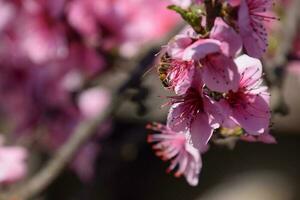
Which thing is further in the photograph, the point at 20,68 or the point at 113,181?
the point at 113,181

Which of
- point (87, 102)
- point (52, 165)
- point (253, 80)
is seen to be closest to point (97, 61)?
point (87, 102)

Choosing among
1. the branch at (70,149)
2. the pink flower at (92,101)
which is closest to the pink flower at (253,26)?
the branch at (70,149)

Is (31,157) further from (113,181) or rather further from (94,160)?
(113,181)

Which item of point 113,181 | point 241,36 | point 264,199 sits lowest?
point 264,199

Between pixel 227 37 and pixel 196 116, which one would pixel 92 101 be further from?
pixel 227 37

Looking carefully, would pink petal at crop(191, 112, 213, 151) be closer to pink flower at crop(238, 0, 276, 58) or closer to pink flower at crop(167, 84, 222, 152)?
pink flower at crop(167, 84, 222, 152)

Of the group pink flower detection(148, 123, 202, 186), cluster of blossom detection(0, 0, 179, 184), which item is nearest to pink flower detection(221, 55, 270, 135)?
pink flower detection(148, 123, 202, 186)

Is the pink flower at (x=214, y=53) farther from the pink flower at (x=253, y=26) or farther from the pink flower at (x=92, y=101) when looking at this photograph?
the pink flower at (x=92, y=101)
